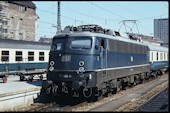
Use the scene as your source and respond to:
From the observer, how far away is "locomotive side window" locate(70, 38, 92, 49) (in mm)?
14836

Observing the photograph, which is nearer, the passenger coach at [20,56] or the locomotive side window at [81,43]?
the locomotive side window at [81,43]

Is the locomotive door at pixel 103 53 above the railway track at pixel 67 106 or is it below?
above

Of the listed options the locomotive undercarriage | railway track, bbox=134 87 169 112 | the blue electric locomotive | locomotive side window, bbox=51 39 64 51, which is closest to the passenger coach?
the blue electric locomotive

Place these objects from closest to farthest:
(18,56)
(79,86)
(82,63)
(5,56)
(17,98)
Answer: (79,86)
(17,98)
(82,63)
(5,56)
(18,56)

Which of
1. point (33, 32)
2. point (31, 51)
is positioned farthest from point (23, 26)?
point (31, 51)

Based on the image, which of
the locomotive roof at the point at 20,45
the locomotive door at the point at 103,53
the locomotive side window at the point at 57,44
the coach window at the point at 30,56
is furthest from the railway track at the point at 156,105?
the coach window at the point at 30,56

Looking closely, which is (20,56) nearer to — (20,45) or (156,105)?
(20,45)

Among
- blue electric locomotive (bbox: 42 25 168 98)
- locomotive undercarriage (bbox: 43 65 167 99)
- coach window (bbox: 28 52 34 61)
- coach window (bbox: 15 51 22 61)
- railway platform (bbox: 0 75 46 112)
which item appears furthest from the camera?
coach window (bbox: 28 52 34 61)

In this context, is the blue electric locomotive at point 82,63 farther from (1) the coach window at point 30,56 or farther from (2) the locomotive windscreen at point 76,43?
(1) the coach window at point 30,56

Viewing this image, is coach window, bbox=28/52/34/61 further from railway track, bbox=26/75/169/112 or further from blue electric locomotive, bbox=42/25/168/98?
railway track, bbox=26/75/169/112

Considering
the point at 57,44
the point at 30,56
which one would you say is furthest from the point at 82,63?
the point at 30,56

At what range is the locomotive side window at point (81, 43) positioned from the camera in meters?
14.8

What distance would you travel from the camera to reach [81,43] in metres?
15.0

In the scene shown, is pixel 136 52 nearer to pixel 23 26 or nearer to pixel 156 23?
pixel 23 26
